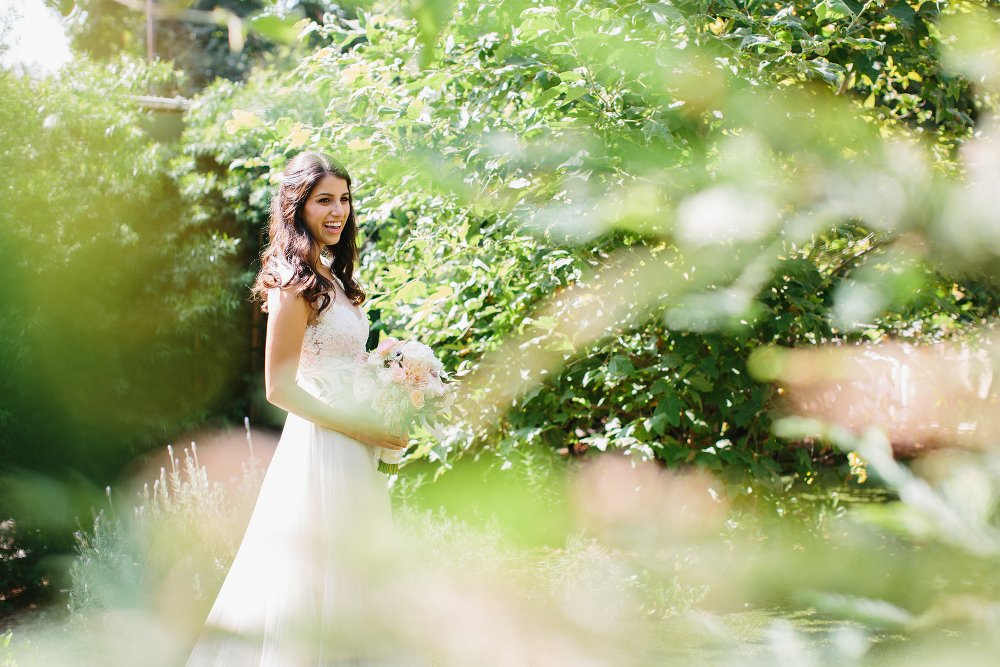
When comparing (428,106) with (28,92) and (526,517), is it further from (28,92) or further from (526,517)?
(28,92)

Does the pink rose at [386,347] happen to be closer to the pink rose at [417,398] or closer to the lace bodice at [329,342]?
the lace bodice at [329,342]

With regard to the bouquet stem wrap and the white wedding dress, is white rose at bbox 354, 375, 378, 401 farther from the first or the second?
the bouquet stem wrap

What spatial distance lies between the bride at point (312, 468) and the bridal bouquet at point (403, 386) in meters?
0.06

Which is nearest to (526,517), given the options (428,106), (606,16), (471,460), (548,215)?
(548,215)

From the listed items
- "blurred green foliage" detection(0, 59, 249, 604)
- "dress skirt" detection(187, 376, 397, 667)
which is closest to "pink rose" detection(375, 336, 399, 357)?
"dress skirt" detection(187, 376, 397, 667)

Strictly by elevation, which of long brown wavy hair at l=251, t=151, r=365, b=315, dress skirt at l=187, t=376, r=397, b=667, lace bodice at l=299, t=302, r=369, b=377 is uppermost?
long brown wavy hair at l=251, t=151, r=365, b=315

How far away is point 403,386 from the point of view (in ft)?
6.20

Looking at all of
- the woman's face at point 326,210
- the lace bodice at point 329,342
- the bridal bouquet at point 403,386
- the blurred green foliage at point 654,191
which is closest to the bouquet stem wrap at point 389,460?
the bridal bouquet at point 403,386

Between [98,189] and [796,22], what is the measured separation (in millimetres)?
4146

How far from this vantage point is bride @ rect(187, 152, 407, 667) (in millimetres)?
1854

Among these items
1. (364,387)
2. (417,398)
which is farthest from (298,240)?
(417,398)

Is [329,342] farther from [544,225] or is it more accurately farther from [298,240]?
[544,225]

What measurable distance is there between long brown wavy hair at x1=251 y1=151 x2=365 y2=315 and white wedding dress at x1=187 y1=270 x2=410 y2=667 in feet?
0.29

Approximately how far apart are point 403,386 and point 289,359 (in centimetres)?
31
